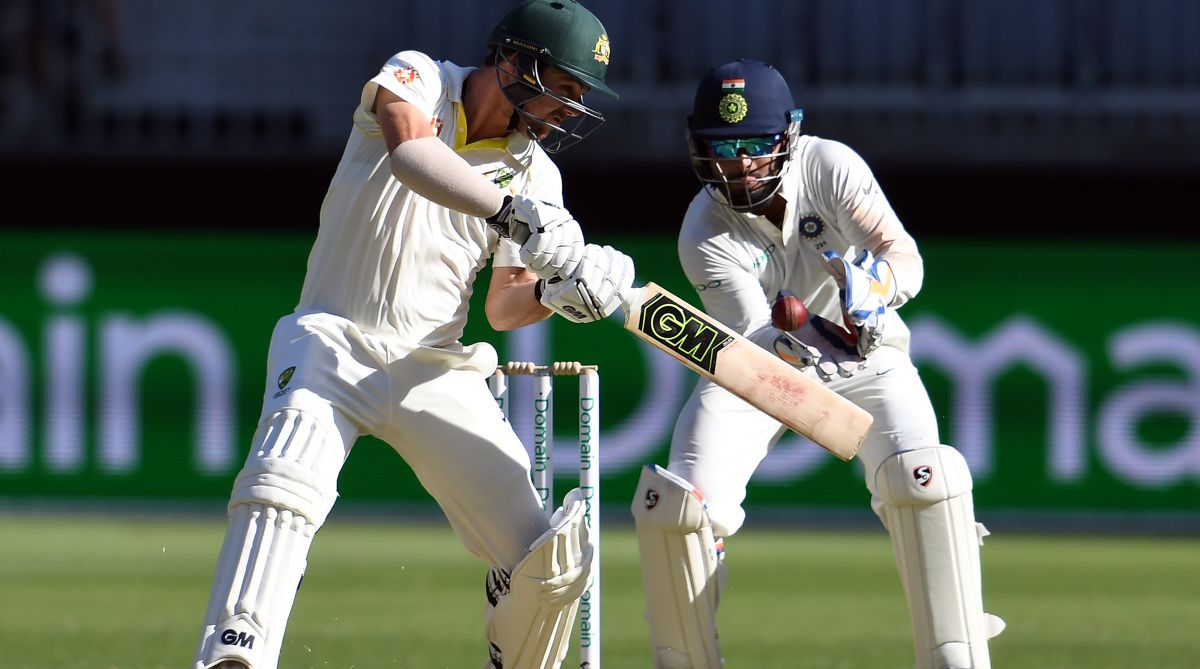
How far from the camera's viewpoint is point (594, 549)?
3.98 m

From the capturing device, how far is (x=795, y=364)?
14.1ft

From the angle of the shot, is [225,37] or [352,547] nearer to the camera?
[352,547]

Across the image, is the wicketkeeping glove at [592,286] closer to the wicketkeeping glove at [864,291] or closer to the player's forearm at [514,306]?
the player's forearm at [514,306]

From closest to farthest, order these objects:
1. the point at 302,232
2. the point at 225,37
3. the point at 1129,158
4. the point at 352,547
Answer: the point at 352,547, the point at 302,232, the point at 1129,158, the point at 225,37

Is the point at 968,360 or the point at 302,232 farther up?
the point at 302,232

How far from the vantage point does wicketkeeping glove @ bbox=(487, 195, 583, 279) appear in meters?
3.67

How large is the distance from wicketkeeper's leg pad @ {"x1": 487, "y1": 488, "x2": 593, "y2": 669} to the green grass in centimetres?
121

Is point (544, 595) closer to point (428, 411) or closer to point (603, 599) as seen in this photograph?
point (428, 411)

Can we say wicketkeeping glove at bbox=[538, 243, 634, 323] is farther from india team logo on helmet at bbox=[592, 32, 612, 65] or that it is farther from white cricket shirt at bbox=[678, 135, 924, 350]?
white cricket shirt at bbox=[678, 135, 924, 350]

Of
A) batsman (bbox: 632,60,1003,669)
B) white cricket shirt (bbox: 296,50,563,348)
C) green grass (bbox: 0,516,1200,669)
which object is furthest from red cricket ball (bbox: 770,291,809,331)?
green grass (bbox: 0,516,1200,669)

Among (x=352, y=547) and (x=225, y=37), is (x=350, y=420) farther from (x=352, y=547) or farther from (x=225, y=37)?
(x=225, y=37)

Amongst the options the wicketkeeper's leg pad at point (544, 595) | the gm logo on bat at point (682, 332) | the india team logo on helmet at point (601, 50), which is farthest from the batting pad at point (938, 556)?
the india team logo on helmet at point (601, 50)

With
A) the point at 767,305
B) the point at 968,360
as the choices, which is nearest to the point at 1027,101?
the point at 968,360

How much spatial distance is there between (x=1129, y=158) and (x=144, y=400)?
6.31 meters
